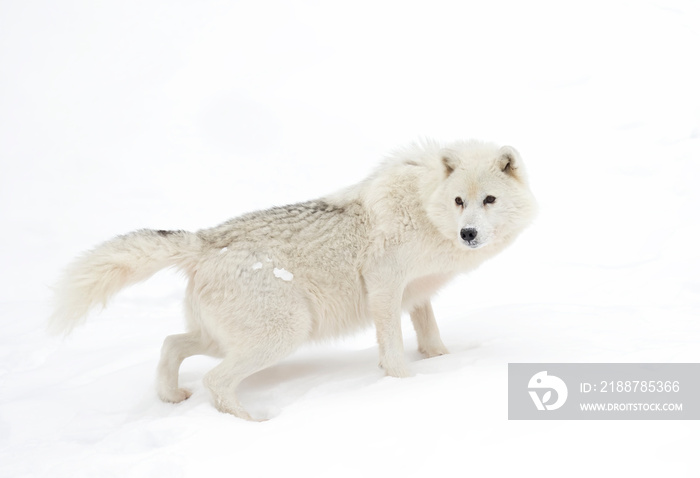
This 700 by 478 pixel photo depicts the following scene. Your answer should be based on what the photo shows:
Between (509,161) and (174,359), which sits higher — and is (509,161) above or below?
above

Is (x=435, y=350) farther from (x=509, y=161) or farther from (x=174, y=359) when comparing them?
(x=174, y=359)

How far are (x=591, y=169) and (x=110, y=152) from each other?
860 centimetres

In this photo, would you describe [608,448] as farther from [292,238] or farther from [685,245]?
[685,245]

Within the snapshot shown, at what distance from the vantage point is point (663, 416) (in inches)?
132

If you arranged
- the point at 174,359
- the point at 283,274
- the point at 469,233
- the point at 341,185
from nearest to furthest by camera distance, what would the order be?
the point at 469,233
the point at 283,274
the point at 174,359
the point at 341,185

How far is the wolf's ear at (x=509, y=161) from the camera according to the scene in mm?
4977

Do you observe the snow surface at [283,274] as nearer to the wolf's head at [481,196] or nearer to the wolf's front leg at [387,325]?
the wolf's front leg at [387,325]

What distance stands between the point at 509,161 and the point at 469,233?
809 mm

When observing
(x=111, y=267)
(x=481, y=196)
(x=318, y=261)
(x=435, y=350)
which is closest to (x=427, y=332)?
(x=435, y=350)

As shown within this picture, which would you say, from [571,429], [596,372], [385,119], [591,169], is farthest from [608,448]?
[385,119]

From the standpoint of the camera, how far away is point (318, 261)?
514cm

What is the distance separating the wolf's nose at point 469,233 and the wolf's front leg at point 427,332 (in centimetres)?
114

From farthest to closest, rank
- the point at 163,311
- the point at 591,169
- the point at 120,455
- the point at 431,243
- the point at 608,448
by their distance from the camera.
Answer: the point at 591,169, the point at 163,311, the point at 431,243, the point at 120,455, the point at 608,448

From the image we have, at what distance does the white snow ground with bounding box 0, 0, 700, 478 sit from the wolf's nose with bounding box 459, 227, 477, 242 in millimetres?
969
